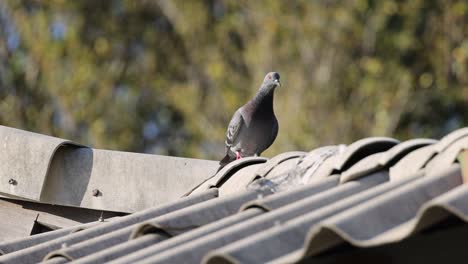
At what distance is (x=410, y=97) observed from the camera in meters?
21.7

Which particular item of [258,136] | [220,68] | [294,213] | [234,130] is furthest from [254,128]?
[220,68]

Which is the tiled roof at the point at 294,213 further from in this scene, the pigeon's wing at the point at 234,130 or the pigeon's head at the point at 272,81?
the pigeon's head at the point at 272,81

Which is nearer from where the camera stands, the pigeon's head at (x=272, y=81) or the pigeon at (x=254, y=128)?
the pigeon at (x=254, y=128)

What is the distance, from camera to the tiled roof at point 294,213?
235 centimetres

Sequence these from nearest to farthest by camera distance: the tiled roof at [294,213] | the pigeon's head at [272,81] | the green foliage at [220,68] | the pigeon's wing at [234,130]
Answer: the tiled roof at [294,213], the pigeon's wing at [234,130], the pigeon's head at [272,81], the green foliage at [220,68]

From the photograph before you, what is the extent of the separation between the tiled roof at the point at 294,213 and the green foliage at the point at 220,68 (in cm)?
1502

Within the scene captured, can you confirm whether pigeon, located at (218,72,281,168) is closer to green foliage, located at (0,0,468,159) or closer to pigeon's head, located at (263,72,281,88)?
pigeon's head, located at (263,72,281,88)

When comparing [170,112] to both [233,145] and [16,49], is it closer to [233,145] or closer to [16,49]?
[16,49]

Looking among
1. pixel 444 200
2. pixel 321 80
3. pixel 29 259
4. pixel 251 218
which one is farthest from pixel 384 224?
pixel 321 80

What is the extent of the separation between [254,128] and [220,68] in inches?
614

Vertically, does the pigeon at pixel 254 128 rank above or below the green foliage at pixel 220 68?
below

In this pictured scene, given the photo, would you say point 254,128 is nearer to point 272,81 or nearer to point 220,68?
point 272,81

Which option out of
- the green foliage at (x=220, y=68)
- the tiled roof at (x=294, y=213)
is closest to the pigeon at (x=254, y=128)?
the tiled roof at (x=294, y=213)

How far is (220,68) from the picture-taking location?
915 inches
